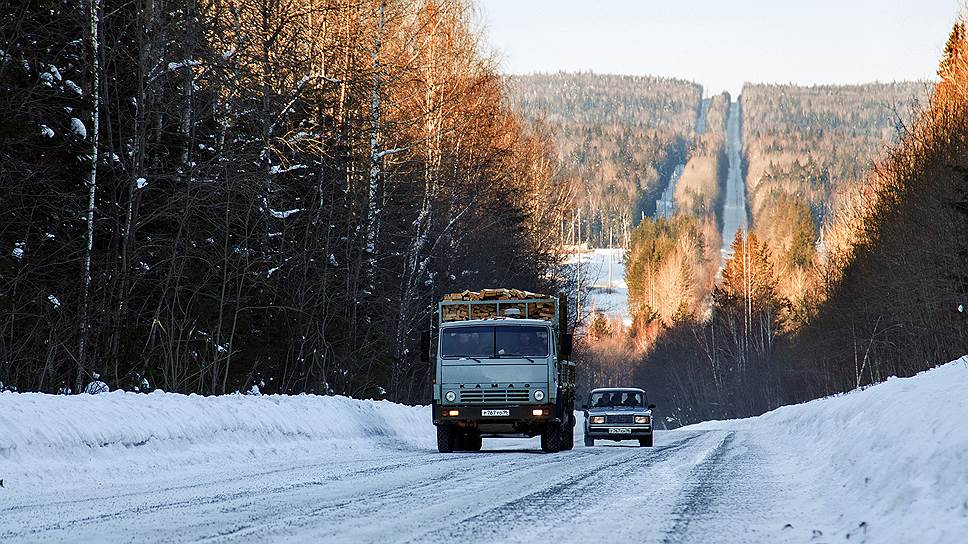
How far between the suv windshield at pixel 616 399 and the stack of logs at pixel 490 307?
7801 millimetres

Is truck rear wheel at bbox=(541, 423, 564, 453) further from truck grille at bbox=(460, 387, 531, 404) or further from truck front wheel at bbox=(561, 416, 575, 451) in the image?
truck grille at bbox=(460, 387, 531, 404)

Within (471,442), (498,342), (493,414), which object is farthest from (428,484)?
(471,442)

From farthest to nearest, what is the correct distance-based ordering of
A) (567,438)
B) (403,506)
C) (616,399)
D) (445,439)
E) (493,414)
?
1. (616,399)
2. (567,438)
3. (445,439)
4. (493,414)
5. (403,506)

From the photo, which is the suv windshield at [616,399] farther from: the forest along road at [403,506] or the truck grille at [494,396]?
the forest along road at [403,506]

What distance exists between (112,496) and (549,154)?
56.8 metres

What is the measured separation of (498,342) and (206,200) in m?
6.62

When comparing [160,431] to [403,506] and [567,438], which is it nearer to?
[403,506]

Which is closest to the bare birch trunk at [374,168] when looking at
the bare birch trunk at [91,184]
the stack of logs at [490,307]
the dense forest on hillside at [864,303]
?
the stack of logs at [490,307]

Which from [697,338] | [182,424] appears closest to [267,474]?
[182,424]

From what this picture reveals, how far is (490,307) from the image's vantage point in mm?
23469

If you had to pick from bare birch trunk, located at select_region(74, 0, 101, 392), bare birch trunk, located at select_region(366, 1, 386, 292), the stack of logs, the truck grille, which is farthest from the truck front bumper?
bare birch trunk, located at select_region(366, 1, 386, 292)

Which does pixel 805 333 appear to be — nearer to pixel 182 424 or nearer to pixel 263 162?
pixel 263 162

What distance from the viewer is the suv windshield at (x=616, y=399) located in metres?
30.5

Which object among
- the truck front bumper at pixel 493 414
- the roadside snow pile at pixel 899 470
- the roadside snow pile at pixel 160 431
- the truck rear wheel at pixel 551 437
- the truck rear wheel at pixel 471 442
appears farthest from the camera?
the truck rear wheel at pixel 471 442
